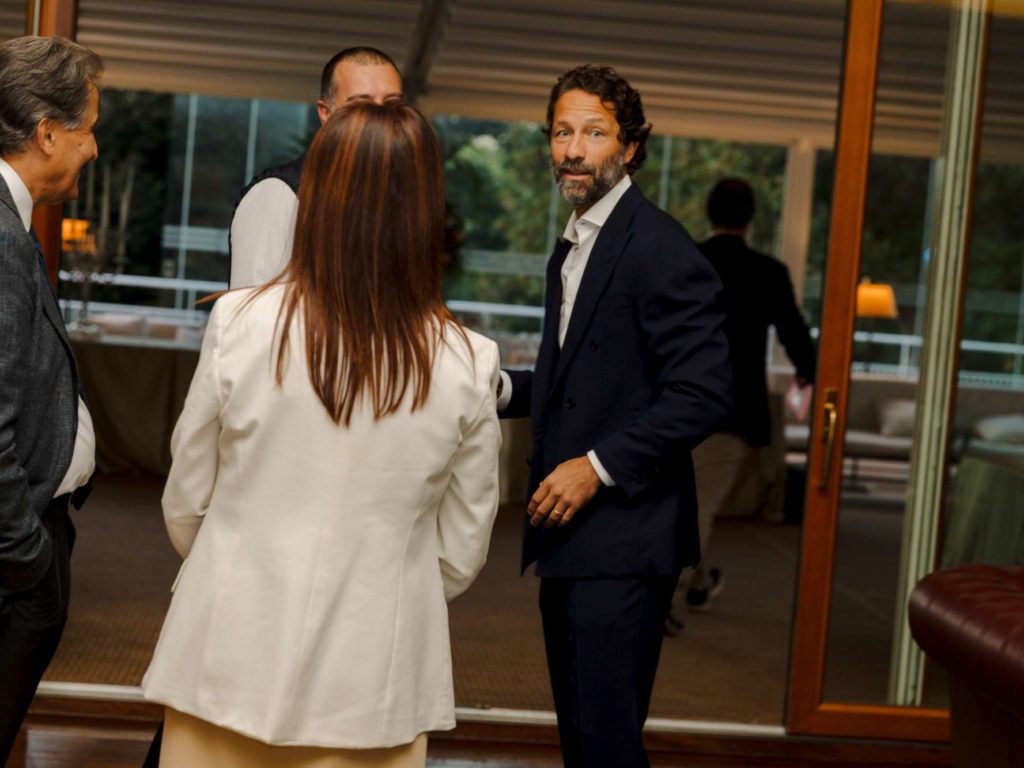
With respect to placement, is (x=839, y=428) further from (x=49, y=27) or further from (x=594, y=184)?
(x=49, y=27)

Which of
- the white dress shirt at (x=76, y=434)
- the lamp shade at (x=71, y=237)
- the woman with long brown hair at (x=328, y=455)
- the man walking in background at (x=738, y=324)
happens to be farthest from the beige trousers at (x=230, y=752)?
the lamp shade at (x=71, y=237)

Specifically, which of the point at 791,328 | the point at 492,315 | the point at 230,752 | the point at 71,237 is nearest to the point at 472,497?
the point at 230,752

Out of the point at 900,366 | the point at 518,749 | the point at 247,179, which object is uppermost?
the point at 247,179

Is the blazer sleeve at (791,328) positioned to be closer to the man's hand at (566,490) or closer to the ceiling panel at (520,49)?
the man's hand at (566,490)

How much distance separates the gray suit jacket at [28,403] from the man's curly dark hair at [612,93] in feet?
3.27

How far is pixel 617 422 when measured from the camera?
2.51 meters

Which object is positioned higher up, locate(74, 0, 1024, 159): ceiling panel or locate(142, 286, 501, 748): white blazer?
locate(74, 0, 1024, 159): ceiling panel

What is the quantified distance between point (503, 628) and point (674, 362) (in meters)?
2.93

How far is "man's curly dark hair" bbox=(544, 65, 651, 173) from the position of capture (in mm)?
2516

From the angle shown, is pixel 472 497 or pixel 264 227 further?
pixel 264 227

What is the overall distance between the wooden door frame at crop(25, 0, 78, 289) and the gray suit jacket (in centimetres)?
144

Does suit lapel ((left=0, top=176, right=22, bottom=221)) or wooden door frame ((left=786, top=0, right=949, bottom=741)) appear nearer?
suit lapel ((left=0, top=176, right=22, bottom=221))

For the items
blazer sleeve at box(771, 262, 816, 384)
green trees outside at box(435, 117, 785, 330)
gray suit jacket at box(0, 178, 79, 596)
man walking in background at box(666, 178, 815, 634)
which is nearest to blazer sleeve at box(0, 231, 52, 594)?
gray suit jacket at box(0, 178, 79, 596)

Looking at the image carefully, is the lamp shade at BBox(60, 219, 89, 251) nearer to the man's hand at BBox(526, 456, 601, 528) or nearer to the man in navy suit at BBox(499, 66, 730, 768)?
the man in navy suit at BBox(499, 66, 730, 768)
